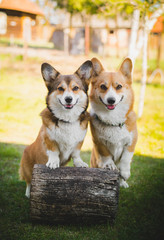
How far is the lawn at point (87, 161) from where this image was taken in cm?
245

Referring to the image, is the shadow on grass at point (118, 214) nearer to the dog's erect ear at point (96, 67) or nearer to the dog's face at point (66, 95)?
the dog's face at point (66, 95)

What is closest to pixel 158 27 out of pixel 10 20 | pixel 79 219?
pixel 10 20

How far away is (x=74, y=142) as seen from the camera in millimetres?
2754

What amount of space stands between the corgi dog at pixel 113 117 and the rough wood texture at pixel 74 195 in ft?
1.77

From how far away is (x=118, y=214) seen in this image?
9.29 feet

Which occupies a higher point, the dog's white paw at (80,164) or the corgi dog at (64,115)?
the corgi dog at (64,115)

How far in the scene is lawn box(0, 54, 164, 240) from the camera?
8.04 feet

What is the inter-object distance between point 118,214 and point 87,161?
1.66 metres

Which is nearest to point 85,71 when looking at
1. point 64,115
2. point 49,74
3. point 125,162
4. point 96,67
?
point 96,67

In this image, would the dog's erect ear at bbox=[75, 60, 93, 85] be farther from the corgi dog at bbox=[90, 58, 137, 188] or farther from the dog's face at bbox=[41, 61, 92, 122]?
the corgi dog at bbox=[90, 58, 137, 188]

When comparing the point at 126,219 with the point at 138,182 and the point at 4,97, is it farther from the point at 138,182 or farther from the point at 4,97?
the point at 4,97

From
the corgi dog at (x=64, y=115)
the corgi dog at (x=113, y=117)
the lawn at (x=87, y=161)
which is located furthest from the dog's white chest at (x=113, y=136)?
the lawn at (x=87, y=161)

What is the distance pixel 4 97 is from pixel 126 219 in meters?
6.46

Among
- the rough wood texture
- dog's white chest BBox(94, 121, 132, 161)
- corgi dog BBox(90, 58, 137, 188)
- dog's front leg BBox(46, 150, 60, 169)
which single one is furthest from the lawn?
dog's white chest BBox(94, 121, 132, 161)
